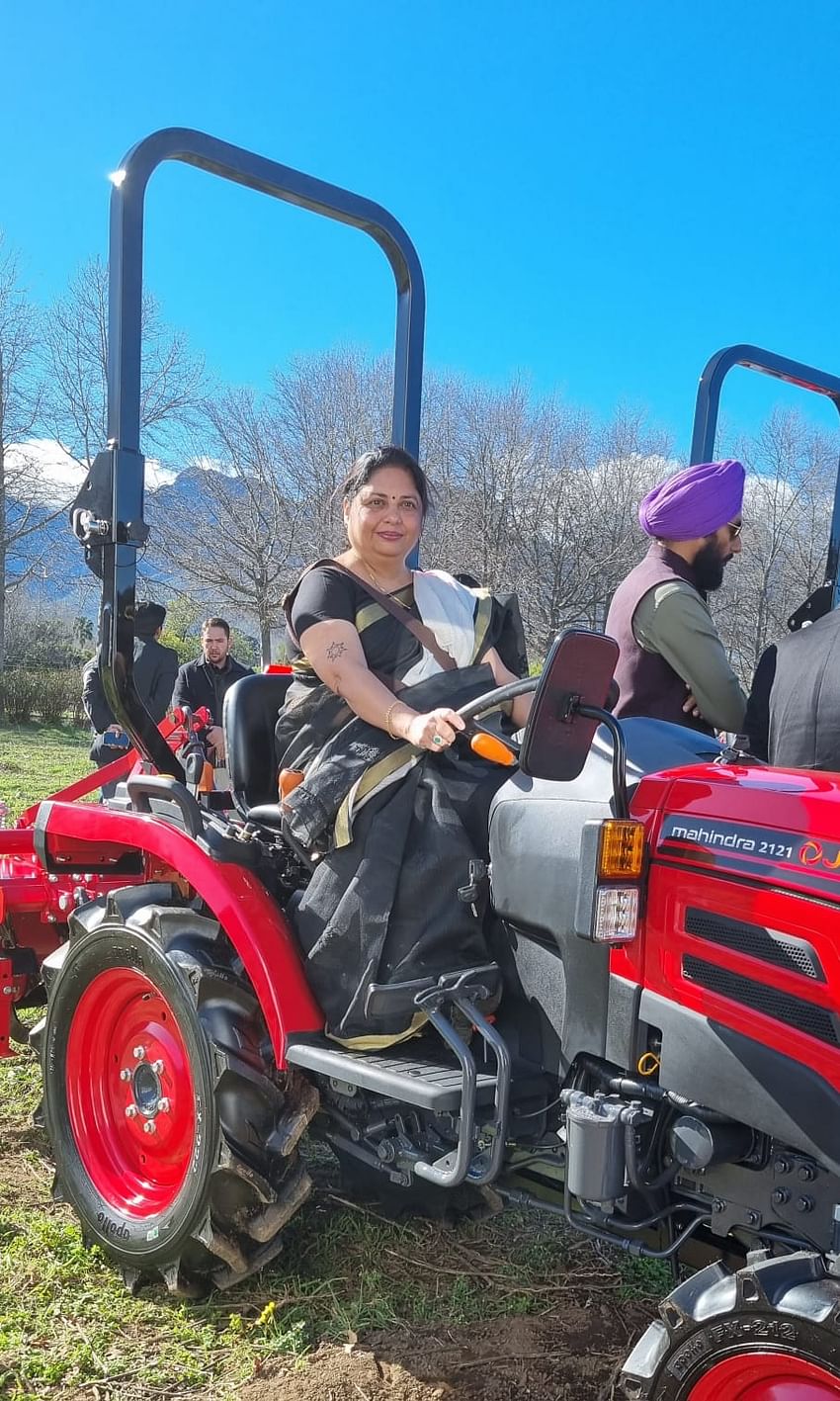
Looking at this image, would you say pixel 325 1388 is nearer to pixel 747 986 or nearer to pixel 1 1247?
pixel 1 1247

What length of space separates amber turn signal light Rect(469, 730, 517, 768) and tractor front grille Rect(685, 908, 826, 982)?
379mm

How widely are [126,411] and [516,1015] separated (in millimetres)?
1557

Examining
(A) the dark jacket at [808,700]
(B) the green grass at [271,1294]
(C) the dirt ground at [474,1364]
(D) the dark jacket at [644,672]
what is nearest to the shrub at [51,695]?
(B) the green grass at [271,1294]

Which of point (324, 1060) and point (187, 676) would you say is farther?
point (187, 676)

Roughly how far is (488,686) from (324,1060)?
0.84 m

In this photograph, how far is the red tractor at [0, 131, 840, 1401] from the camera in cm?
171

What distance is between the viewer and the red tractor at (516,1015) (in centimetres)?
171

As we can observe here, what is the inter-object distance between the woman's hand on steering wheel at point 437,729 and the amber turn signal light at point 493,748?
0.39 ft

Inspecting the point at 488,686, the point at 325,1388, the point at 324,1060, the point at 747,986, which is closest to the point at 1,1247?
the point at 325,1388

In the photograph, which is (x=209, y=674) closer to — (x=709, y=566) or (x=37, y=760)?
(x=709, y=566)

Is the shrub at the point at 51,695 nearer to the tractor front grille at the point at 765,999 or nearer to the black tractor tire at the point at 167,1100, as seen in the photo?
the black tractor tire at the point at 167,1100

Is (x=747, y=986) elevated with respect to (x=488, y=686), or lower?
lower

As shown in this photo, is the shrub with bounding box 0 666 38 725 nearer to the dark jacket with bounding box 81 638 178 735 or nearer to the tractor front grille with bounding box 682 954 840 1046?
the dark jacket with bounding box 81 638 178 735

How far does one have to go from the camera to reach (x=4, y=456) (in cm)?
2419
